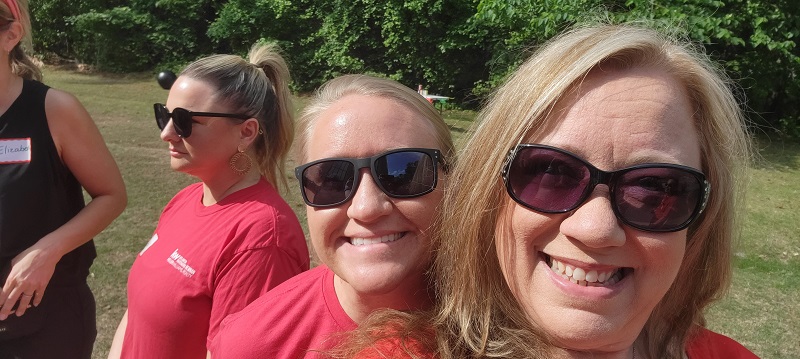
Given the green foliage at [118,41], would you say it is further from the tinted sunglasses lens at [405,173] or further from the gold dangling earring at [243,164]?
the tinted sunglasses lens at [405,173]

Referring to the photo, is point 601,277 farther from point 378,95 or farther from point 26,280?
point 26,280

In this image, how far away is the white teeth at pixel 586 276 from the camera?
1.07m

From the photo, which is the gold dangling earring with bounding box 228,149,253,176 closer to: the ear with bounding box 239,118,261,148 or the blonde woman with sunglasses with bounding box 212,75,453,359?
the ear with bounding box 239,118,261,148

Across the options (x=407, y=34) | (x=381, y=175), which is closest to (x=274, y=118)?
(x=381, y=175)

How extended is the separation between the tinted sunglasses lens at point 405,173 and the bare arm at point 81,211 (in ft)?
5.11

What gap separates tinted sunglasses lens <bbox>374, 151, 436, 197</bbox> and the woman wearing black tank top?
5.12ft

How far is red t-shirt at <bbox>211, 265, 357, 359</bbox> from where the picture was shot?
56.3 inches

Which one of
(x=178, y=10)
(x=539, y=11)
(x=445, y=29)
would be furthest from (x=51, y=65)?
(x=539, y=11)

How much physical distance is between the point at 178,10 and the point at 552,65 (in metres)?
22.9

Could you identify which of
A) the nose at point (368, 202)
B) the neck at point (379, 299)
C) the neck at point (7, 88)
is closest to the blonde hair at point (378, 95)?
the nose at point (368, 202)

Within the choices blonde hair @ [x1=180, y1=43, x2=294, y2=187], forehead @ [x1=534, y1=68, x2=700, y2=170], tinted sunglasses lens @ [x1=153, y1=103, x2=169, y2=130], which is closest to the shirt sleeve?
blonde hair @ [x1=180, y1=43, x2=294, y2=187]

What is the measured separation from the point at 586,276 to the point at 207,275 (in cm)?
129

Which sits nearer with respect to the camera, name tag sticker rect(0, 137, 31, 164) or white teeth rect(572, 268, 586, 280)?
white teeth rect(572, 268, 586, 280)

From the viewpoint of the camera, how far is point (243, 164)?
2.32 m
